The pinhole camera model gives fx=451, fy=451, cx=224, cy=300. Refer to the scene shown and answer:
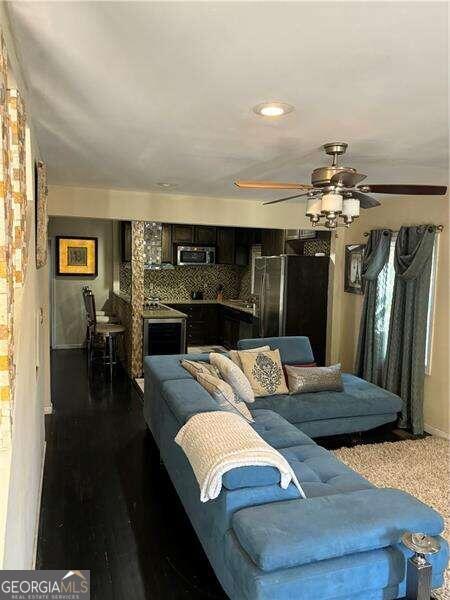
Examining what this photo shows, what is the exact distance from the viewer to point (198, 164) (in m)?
3.63

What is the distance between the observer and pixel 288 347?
464 centimetres

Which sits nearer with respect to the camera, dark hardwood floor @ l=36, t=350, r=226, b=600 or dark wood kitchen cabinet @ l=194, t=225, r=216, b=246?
dark hardwood floor @ l=36, t=350, r=226, b=600

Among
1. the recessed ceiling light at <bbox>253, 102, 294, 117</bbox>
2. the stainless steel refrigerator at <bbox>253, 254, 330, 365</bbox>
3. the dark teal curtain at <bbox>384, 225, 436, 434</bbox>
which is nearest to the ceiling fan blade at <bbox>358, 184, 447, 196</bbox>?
the recessed ceiling light at <bbox>253, 102, 294, 117</bbox>

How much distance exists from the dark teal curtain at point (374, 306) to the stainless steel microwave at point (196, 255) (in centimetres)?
351

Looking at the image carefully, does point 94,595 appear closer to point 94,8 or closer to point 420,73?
point 94,8

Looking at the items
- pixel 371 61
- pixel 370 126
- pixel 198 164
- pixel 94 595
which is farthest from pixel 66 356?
pixel 371 61

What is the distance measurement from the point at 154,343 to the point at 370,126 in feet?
13.8

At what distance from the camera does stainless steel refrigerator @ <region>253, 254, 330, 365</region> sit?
6.00 meters

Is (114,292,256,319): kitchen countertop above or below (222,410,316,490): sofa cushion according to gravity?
above

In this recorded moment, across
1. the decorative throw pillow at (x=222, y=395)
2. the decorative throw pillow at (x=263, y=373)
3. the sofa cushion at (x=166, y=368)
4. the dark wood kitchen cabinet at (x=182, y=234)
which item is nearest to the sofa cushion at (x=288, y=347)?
the decorative throw pillow at (x=263, y=373)

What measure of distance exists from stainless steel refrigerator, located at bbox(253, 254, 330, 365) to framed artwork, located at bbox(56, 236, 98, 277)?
364 centimetres

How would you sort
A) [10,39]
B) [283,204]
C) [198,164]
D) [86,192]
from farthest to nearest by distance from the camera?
1. [283,204]
2. [86,192]
3. [198,164]
4. [10,39]

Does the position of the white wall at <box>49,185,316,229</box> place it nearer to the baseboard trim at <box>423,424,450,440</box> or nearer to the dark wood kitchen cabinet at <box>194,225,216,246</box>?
the dark wood kitchen cabinet at <box>194,225,216,246</box>

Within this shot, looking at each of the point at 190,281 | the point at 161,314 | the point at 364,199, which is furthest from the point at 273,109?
the point at 190,281
